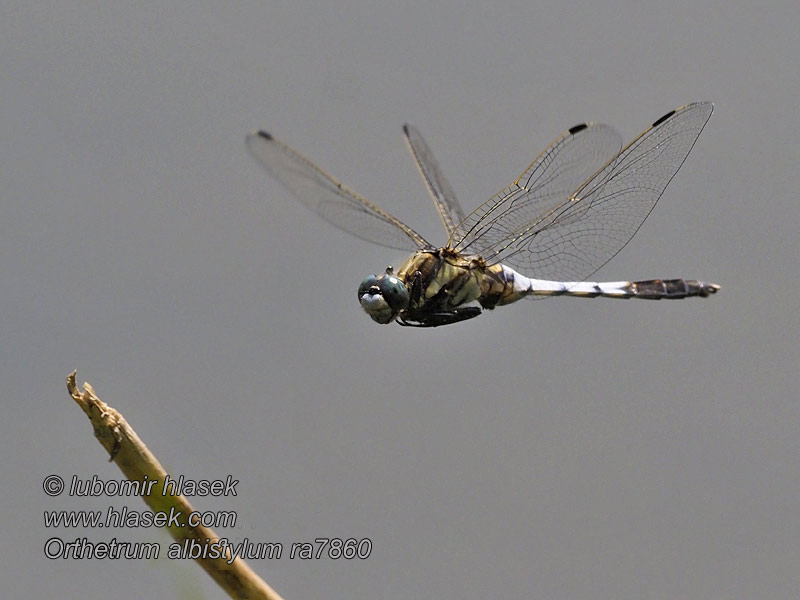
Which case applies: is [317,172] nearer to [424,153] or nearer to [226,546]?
[424,153]

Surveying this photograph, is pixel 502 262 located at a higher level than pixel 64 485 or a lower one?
higher

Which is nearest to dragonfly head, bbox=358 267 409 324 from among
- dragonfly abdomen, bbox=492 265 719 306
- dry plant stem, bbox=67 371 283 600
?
dragonfly abdomen, bbox=492 265 719 306

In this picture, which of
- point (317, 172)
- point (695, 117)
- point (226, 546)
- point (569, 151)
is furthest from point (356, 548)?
point (695, 117)

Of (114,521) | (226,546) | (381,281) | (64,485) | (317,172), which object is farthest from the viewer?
(317,172)

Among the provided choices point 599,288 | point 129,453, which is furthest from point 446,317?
point 129,453

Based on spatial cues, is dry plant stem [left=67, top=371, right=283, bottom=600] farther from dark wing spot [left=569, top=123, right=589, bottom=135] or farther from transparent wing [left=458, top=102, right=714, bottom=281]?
dark wing spot [left=569, top=123, right=589, bottom=135]

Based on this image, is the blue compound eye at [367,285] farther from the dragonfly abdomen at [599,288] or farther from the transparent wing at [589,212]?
the dragonfly abdomen at [599,288]

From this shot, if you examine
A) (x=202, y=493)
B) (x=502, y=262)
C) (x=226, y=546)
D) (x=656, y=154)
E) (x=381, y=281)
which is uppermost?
(x=656, y=154)
